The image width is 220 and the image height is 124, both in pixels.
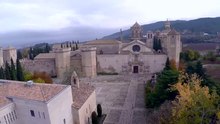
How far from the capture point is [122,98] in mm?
31078

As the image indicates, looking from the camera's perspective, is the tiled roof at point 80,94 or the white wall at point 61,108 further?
the tiled roof at point 80,94

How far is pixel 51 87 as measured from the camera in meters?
18.9

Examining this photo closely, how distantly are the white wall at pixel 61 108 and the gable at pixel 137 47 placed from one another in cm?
2898

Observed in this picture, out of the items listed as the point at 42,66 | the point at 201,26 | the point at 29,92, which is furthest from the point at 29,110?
the point at 201,26

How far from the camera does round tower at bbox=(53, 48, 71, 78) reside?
44.0 metres

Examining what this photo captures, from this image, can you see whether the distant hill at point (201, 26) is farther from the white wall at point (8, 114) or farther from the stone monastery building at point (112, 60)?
the white wall at point (8, 114)

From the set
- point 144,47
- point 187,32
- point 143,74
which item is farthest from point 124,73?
point 187,32

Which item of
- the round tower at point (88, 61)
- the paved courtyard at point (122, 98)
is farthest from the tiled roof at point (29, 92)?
the round tower at point (88, 61)

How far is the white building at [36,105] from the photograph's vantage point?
56.5 feet

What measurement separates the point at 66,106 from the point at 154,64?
95.6 feet

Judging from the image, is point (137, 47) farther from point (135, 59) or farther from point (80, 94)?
point (80, 94)

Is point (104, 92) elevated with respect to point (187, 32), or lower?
lower

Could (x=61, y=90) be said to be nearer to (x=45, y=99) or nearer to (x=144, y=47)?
(x=45, y=99)

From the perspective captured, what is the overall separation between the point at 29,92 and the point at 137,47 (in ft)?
104
